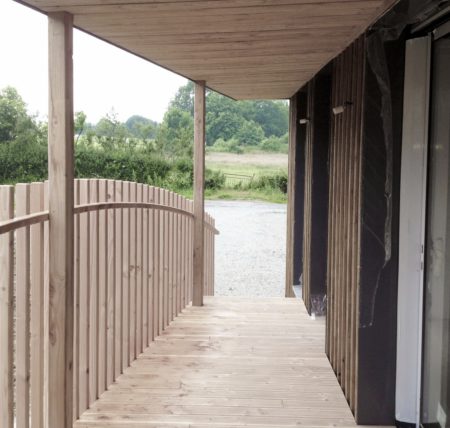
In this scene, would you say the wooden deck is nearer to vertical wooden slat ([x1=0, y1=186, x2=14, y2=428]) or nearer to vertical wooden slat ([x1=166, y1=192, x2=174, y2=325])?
vertical wooden slat ([x1=166, y1=192, x2=174, y2=325])

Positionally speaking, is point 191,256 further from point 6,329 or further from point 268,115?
point 268,115

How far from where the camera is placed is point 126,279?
358 cm

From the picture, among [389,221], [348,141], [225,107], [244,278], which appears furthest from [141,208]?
[225,107]

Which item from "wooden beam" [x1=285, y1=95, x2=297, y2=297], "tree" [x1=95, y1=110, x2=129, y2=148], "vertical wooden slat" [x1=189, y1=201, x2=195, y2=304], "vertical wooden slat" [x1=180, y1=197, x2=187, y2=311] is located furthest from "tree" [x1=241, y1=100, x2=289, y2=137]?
"vertical wooden slat" [x1=180, y1=197, x2=187, y2=311]

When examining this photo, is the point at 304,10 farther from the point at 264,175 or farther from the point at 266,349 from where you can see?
the point at 264,175

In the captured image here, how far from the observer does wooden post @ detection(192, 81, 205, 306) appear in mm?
5281

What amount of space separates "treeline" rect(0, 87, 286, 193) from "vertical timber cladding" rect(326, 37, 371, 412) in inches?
472

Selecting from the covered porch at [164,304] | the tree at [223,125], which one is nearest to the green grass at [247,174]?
the tree at [223,125]

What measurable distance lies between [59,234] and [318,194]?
3.08m

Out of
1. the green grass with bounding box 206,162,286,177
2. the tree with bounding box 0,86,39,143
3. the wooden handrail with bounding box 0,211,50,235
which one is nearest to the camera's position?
the wooden handrail with bounding box 0,211,50,235

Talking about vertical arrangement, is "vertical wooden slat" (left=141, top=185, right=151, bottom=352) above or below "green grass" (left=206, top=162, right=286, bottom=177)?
below

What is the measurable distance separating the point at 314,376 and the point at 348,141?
150 centimetres

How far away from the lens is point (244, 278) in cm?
1267

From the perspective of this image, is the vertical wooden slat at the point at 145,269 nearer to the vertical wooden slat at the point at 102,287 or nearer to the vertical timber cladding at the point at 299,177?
the vertical wooden slat at the point at 102,287
